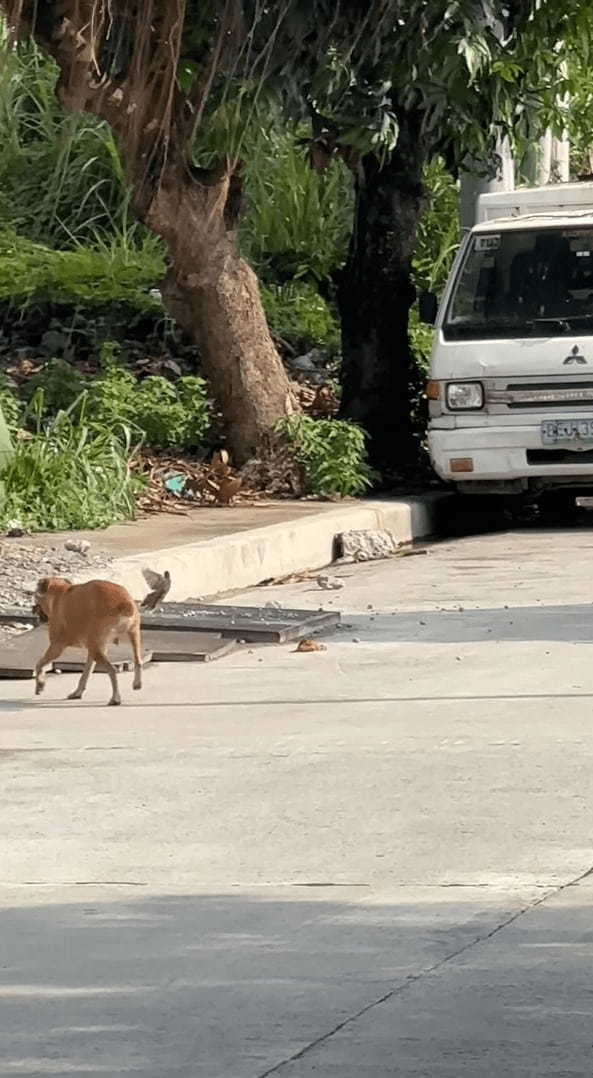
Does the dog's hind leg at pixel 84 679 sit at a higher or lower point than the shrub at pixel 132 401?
lower

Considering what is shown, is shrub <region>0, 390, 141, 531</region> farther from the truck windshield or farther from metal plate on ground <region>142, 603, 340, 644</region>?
metal plate on ground <region>142, 603, 340, 644</region>

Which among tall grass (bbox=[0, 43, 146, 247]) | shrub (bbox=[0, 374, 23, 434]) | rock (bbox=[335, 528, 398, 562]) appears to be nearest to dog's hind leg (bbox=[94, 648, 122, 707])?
rock (bbox=[335, 528, 398, 562])

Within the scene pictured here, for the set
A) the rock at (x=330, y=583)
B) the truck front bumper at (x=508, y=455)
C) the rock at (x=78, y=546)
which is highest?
the truck front bumper at (x=508, y=455)

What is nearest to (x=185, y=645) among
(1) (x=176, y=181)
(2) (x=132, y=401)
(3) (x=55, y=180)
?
(1) (x=176, y=181)

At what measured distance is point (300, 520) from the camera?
576 inches

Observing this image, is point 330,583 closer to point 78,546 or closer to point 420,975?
point 78,546

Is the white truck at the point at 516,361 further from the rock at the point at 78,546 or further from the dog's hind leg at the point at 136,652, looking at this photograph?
the dog's hind leg at the point at 136,652

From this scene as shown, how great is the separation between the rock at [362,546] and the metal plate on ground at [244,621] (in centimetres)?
314

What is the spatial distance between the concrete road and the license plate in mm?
5209

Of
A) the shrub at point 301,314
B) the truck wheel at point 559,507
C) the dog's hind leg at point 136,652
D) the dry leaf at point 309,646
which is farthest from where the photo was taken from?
the shrub at point 301,314

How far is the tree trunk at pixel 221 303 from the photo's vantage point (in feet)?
52.1

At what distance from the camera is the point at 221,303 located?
53.6 ft

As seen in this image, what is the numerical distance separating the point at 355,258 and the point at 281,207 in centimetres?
370

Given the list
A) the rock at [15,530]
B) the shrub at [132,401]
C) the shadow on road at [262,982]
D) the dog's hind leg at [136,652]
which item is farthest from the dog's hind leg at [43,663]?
the shrub at [132,401]
